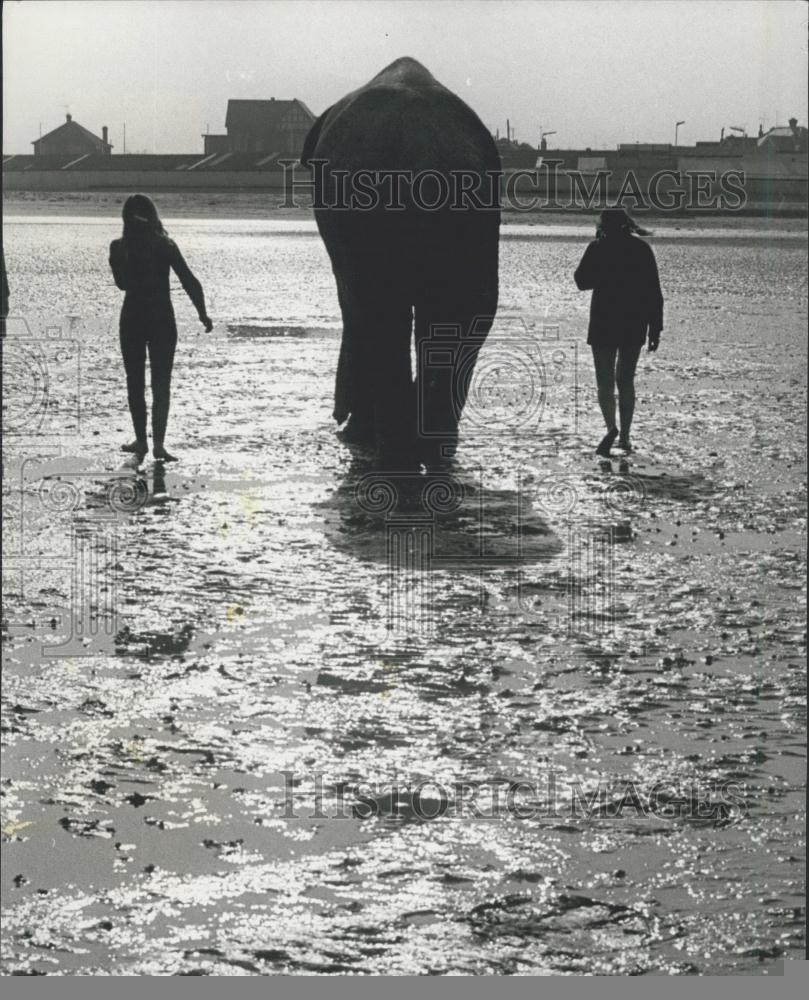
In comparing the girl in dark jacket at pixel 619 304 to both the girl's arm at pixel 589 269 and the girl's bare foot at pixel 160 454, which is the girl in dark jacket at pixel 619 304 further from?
the girl's bare foot at pixel 160 454

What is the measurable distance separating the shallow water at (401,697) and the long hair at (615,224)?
1.15 metres

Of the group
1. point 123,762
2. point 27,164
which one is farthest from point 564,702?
point 27,164

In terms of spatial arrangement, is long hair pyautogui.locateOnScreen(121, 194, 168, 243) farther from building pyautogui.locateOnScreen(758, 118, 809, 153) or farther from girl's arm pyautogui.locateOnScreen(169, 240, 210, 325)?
building pyautogui.locateOnScreen(758, 118, 809, 153)

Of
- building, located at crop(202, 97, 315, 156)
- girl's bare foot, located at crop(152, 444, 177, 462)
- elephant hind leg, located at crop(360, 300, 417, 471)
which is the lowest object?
girl's bare foot, located at crop(152, 444, 177, 462)

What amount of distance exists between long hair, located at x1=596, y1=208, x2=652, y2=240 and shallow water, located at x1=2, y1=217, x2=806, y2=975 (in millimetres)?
1153

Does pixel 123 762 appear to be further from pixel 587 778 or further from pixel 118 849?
pixel 587 778

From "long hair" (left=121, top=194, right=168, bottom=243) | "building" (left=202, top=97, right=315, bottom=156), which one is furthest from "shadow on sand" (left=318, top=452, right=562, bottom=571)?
"building" (left=202, top=97, right=315, bottom=156)

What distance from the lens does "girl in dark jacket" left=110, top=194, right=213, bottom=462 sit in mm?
8656

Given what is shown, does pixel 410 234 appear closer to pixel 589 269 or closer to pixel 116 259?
pixel 589 269

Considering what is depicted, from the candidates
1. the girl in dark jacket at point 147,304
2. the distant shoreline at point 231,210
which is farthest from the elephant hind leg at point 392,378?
the distant shoreline at point 231,210

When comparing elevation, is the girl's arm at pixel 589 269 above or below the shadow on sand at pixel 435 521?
above

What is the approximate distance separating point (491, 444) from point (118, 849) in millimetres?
5973

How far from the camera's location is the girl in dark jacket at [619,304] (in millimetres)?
9305

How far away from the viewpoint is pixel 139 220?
28.2 feet
